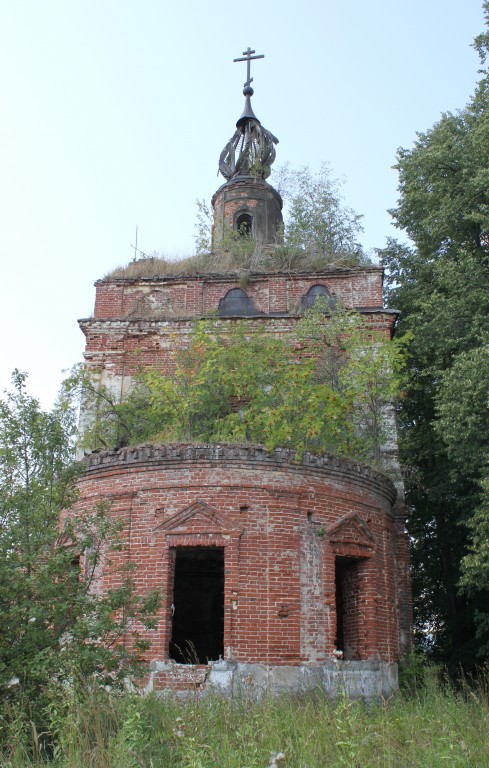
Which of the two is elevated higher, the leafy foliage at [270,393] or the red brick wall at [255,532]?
the leafy foliage at [270,393]

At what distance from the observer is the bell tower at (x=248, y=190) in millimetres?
24969

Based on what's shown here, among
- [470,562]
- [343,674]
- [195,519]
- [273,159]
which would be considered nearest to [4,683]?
[195,519]

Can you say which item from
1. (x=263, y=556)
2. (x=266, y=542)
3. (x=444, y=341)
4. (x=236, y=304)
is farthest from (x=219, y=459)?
(x=236, y=304)

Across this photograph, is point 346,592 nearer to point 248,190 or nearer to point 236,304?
point 236,304

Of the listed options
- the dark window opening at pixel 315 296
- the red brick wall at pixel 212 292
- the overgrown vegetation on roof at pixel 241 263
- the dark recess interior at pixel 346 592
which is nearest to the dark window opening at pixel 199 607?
the dark recess interior at pixel 346 592

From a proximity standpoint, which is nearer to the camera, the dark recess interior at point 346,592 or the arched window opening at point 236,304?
the dark recess interior at point 346,592

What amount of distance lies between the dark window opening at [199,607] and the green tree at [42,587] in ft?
23.2

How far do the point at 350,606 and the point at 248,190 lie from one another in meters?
16.2

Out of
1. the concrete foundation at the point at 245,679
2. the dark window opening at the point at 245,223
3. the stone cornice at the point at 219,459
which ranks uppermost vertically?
the dark window opening at the point at 245,223

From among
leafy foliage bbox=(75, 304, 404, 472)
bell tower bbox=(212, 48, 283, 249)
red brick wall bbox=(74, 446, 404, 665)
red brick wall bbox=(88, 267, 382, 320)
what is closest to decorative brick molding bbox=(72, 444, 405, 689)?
red brick wall bbox=(74, 446, 404, 665)

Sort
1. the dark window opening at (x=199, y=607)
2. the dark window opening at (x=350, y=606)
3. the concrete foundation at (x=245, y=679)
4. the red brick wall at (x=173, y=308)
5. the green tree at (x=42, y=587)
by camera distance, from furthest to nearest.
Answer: the red brick wall at (x=173, y=308) → the dark window opening at (x=199, y=607) → the dark window opening at (x=350, y=606) → the concrete foundation at (x=245, y=679) → the green tree at (x=42, y=587)

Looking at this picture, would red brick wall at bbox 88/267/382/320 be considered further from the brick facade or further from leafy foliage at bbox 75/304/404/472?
the brick facade

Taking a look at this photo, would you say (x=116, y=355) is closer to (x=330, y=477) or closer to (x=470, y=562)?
(x=330, y=477)

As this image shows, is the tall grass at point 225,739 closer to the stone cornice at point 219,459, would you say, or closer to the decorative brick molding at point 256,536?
the decorative brick molding at point 256,536
